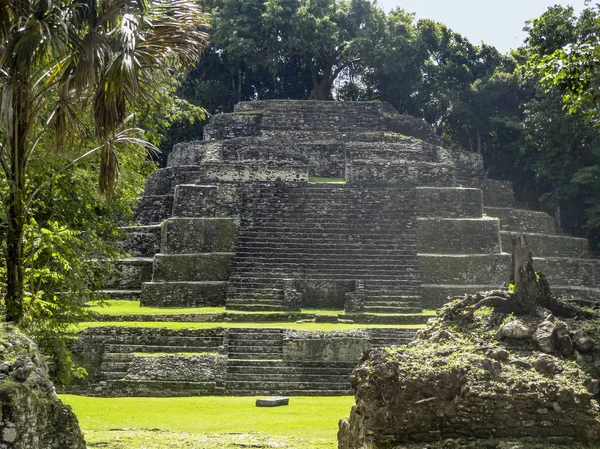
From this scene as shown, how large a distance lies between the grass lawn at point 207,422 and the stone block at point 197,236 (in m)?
7.03

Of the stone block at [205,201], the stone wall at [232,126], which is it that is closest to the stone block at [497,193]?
the stone wall at [232,126]

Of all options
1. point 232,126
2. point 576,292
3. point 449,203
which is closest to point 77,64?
point 576,292

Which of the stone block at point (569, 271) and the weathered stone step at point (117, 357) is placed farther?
the stone block at point (569, 271)

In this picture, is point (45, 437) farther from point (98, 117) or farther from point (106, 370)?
point (106, 370)

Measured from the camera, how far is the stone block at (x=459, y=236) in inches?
800

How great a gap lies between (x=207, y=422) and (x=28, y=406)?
5.76 meters

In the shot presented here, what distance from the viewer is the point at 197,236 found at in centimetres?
2005

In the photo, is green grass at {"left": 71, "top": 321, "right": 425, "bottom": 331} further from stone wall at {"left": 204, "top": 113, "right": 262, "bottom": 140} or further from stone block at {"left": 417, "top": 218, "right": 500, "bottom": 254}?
stone wall at {"left": 204, "top": 113, "right": 262, "bottom": 140}

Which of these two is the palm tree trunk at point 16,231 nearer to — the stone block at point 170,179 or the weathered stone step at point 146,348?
the weathered stone step at point 146,348

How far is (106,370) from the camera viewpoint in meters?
14.3

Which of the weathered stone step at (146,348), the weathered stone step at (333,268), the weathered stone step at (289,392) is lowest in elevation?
the weathered stone step at (289,392)

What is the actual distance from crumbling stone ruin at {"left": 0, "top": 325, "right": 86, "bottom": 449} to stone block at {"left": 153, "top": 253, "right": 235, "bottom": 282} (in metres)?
13.4

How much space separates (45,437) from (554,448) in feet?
10.9

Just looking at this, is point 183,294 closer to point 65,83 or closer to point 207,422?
point 207,422
